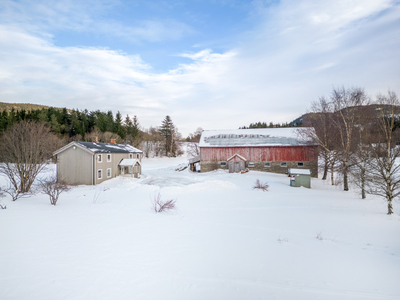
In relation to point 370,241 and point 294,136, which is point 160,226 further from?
point 294,136

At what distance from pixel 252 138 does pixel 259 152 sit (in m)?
2.59

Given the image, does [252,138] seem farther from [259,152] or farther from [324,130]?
[324,130]

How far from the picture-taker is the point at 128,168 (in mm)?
28797

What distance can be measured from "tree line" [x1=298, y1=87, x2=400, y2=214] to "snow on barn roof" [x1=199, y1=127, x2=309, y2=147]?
3.27 m

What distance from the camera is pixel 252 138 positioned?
3309cm

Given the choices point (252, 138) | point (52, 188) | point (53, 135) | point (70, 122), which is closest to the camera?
point (52, 188)

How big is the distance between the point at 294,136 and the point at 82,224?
100 feet

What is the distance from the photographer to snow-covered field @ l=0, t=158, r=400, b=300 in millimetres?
4570

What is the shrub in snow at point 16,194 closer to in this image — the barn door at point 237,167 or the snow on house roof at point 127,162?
the snow on house roof at point 127,162

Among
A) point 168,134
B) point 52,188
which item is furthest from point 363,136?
point 168,134

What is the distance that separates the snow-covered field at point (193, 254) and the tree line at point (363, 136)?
3292 mm

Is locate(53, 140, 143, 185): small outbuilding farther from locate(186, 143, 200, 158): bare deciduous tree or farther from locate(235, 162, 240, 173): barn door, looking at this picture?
locate(186, 143, 200, 158): bare deciduous tree

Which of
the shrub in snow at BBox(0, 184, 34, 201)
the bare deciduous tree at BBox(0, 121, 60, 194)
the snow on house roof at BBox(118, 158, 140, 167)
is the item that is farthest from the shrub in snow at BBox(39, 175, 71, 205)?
the snow on house roof at BBox(118, 158, 140, 167)

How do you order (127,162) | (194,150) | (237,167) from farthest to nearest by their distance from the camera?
1. (194,150)
2. (237,167)
3. (127,162)
